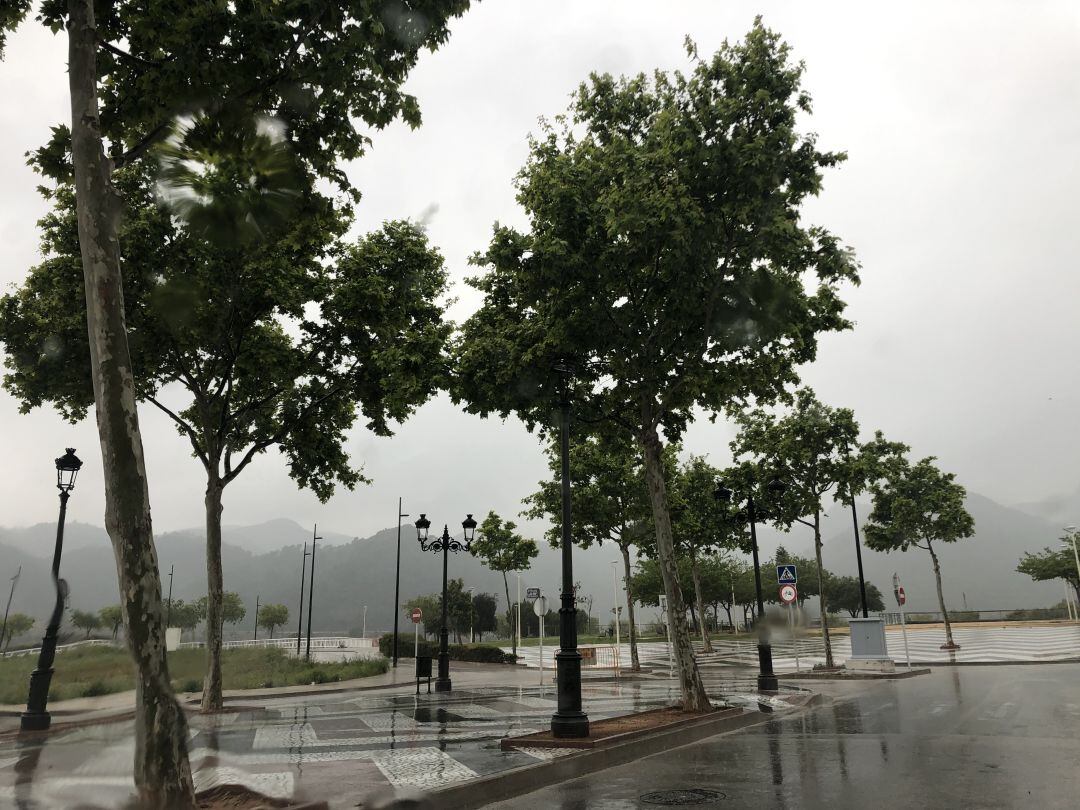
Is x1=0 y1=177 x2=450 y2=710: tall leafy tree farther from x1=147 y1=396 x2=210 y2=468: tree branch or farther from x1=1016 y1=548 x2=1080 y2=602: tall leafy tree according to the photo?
x1=1016 y1=548 x2=1080 y2=602: tall leafy tree

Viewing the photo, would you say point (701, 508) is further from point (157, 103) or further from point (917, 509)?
point (157, 103)

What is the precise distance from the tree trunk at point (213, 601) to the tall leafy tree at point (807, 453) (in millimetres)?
21019

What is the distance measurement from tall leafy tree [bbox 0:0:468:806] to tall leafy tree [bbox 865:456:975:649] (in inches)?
1360

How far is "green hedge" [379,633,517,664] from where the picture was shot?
3909 cm

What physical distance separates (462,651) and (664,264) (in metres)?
33.9

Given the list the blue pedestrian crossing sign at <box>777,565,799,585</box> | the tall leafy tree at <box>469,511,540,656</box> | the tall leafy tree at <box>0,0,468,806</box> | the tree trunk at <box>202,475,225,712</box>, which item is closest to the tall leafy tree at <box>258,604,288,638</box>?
the tall leafy tree at <box>469,511,540,656</box>

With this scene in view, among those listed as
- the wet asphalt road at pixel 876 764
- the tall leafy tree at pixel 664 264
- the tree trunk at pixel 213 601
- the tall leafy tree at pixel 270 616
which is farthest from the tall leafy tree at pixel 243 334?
the tall leafy tree at pixel 270 616

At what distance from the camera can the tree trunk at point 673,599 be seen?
46.6ft

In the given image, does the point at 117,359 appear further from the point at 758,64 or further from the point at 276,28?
the point at 758,64

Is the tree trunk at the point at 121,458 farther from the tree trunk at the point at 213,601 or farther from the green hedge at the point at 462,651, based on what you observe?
the green hedge at the point at 462,651

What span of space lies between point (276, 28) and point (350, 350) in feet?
39.7

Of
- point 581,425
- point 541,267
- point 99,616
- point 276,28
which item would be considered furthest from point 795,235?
point 99,616

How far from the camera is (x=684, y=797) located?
740 centimetres

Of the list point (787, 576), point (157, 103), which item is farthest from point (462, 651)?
point (157, 103)
